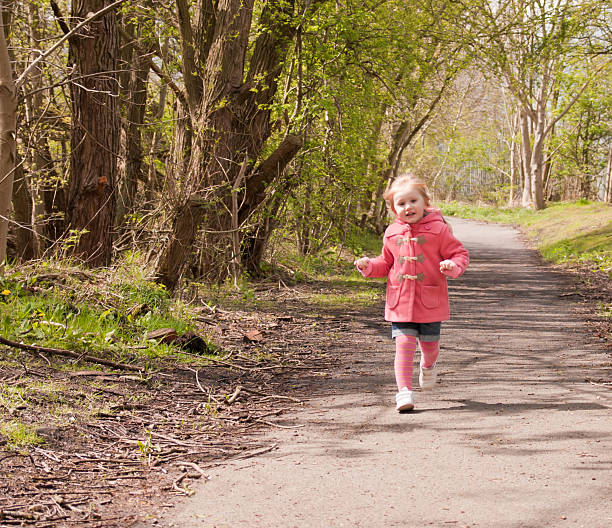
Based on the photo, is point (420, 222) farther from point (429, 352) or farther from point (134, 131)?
point (134, 131)

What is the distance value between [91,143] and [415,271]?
18.5 feet

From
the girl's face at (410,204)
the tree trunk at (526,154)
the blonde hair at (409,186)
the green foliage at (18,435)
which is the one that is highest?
the tree trunk at (526,154)

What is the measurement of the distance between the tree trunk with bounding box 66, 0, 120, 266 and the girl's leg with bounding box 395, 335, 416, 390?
525cm

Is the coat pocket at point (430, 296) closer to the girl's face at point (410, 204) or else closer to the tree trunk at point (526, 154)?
the girl's face at point (410, 204)

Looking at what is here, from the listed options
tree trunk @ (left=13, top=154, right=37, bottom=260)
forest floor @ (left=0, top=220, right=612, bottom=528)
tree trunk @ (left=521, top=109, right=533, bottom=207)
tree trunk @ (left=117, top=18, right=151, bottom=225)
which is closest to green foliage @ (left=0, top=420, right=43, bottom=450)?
forest floor @ (left=0, top=220, right=612, bottom=528)

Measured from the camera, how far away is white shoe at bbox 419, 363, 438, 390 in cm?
545

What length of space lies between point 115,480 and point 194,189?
5899 mm

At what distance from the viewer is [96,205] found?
9.37 m

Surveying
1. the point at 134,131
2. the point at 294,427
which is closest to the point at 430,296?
the point at 294,427

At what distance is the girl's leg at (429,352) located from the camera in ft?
17.4

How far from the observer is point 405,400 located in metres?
5.02

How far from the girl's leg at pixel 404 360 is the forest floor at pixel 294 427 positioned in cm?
23

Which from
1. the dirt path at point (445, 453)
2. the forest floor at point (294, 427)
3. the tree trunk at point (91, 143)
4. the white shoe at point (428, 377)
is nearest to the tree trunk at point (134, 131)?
the tree trunk at point (91, 143)

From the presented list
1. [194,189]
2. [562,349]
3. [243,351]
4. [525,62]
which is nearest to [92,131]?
[194,189]
